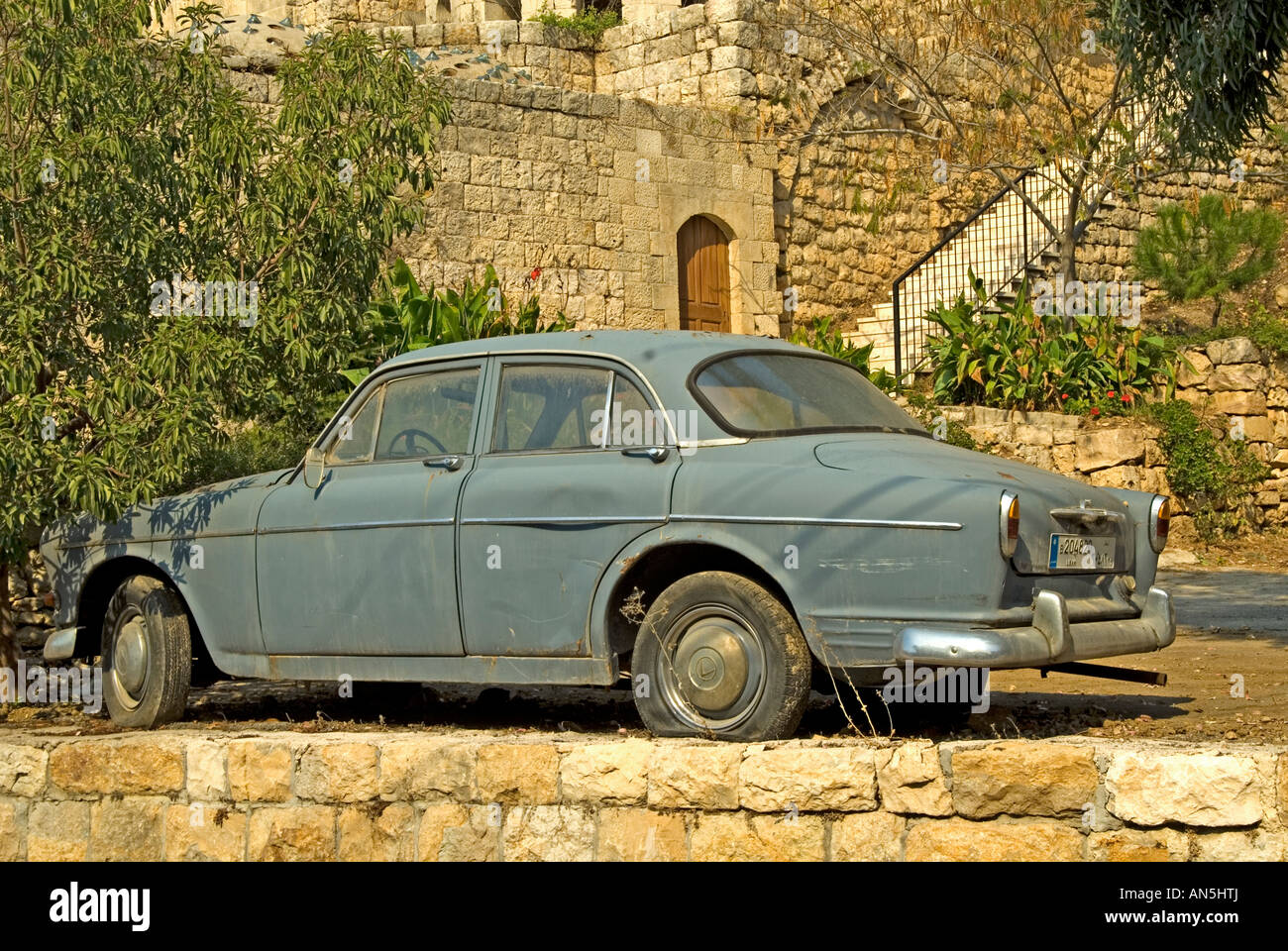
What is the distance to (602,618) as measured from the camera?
617 centimetres

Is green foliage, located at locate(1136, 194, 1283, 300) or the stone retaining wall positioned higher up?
green foliage, located at locate(1136, 194, 1283, 300)

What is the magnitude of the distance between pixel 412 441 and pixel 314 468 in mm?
454

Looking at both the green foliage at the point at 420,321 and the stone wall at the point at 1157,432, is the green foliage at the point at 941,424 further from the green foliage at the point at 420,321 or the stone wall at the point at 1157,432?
the green foliage at the point at 420,321

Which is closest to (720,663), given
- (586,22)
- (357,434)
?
(357,434)

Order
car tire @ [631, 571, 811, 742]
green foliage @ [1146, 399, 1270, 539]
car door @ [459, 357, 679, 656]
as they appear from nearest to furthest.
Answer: car tire @ [631, 571, 811, 742] → car door @ [459, 357, 679, 656] → green foliage @ [1146, 399, 1270, 539]

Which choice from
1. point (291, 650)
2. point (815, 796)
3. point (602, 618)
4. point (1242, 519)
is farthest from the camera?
point (1242, 519)

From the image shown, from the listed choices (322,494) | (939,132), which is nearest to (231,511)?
(322,494)

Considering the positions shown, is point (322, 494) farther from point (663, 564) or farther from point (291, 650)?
point (663, 564)

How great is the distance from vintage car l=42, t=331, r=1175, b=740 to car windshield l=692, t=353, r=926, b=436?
0.04 feet

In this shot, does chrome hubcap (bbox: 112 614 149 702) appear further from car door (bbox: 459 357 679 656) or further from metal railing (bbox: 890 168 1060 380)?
metal railing (bbox: 890 168 1060 380)

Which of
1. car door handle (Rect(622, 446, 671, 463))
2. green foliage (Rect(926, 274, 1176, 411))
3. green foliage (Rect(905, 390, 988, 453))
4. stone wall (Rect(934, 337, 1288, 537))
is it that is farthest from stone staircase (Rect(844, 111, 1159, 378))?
car door handle (Rect(622, 446, 671, 463))

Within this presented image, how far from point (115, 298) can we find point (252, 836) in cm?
305

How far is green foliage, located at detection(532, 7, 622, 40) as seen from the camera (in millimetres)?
19453

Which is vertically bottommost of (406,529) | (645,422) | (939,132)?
(406,529)
